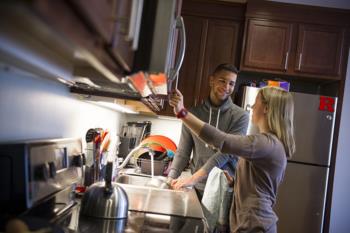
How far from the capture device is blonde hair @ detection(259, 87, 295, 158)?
1.67 meters

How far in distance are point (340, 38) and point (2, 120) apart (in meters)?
2.91

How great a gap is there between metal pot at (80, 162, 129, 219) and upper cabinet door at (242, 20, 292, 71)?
2.18 m

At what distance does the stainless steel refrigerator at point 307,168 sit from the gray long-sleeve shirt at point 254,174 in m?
1.35

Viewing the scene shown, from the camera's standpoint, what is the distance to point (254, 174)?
1.66 m

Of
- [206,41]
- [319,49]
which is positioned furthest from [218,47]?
[319,49]

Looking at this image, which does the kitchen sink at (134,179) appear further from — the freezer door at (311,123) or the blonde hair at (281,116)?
the freezer door at (311,123)

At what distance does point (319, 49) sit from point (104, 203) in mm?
2545

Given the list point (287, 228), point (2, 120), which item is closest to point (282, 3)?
point (287, 228)

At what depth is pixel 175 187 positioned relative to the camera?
2.04 metres

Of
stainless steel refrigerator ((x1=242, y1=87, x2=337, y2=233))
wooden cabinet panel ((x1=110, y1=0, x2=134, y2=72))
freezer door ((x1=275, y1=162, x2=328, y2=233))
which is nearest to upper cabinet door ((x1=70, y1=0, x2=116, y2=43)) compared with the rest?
wooden cabinet panel ((x1=110, y1=0, x2=134, y2=72))

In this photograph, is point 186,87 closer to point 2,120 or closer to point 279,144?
point 279,144

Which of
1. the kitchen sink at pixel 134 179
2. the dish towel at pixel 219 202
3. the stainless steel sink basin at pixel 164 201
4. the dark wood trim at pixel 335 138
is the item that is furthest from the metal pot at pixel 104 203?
the dark wood trim at pixel 335 138

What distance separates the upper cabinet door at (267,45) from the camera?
10.5ft

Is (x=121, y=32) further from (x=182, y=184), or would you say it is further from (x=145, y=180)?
(x=145, y=180)
